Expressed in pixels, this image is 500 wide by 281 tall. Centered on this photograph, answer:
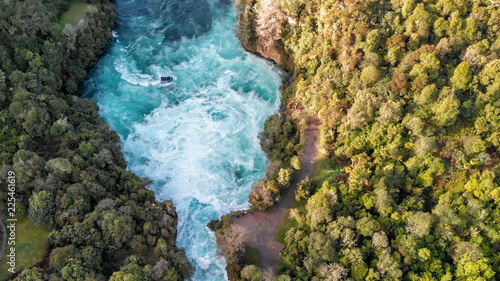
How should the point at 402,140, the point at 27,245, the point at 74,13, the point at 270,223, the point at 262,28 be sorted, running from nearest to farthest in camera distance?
the point at 27,245 → the point at 402,140 → the point at 270,223 → the point at 262,28 → the point at 74,13

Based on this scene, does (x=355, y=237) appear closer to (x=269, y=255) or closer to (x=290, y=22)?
(x=269, y=255)

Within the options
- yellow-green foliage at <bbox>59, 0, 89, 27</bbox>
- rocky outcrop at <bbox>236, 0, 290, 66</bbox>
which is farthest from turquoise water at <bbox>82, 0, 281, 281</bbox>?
yellow-green foliage at <bbox>59, 0, 89, 27</bbox>

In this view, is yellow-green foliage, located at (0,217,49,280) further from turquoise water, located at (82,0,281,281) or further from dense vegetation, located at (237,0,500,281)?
dense vegetation, located at (237,0,500,281)

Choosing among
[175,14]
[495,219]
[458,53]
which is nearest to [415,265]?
[495,219]

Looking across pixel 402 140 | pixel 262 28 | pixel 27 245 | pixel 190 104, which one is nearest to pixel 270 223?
pixel 402 140

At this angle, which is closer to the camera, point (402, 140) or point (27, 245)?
point (27, 245)

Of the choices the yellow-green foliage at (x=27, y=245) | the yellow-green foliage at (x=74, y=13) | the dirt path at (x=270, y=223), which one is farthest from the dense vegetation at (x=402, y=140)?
the yellow-green foliage at (x=74, y=13)

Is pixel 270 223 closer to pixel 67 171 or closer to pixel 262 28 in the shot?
pixel 67 171
